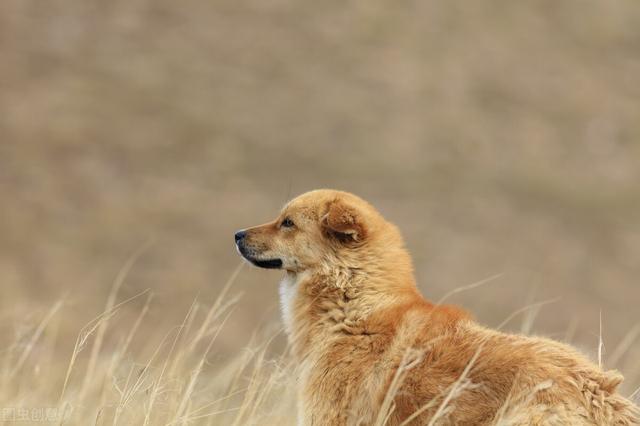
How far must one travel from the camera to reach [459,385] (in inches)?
173

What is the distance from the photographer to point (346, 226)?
557 centimetres

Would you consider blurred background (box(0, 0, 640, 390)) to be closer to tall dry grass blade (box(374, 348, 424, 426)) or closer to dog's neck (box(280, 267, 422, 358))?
dog's neck (box(280, 267, 422, 358))

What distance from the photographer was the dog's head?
219 inches

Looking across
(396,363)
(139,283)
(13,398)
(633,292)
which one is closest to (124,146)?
(139,283)

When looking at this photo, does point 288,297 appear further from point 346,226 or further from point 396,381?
point 396,381

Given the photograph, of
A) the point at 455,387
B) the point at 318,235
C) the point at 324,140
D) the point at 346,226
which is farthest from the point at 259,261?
the point at 324,140

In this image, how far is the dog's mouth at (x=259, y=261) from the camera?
5.86 metres

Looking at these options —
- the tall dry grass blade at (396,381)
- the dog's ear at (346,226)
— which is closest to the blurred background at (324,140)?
the dog's ear at (346,226)

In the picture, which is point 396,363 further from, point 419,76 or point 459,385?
point 419,76

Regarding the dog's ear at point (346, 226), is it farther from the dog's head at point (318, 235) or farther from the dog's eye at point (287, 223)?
the dog's eye at point (287, 223)

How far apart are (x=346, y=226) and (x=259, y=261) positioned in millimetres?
625

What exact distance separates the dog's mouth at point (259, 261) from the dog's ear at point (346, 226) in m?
0.41

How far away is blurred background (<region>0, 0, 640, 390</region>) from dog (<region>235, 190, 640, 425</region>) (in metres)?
10.6

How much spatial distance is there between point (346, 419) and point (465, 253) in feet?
53.6
